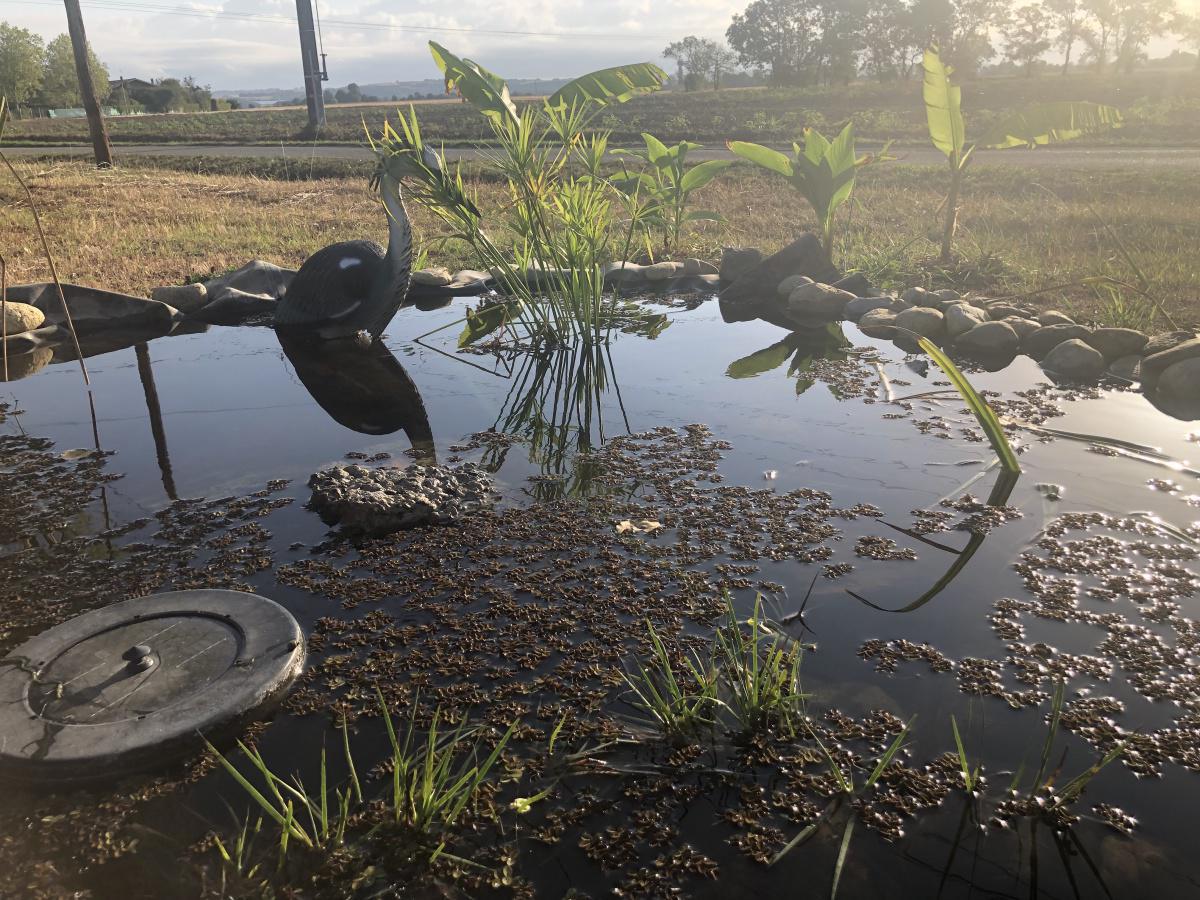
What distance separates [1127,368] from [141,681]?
5849 mm

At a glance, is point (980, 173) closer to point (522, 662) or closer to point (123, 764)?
point (522, 662)

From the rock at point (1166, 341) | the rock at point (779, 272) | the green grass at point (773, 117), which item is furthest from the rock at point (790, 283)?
the green grass at point (773, 117)

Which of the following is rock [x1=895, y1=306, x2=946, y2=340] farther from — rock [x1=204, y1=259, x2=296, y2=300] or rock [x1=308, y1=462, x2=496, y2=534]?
rock [x1=204, y1=259, x2=296, y2=300]


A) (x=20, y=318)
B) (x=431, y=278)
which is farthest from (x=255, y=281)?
(x=20, y=318)

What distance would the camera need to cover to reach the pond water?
202 cm

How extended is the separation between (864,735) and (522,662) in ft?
3.44

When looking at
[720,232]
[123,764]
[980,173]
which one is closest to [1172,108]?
[980,173]

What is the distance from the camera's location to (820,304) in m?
7.40

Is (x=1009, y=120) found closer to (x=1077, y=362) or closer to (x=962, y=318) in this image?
(x=962, y=318)

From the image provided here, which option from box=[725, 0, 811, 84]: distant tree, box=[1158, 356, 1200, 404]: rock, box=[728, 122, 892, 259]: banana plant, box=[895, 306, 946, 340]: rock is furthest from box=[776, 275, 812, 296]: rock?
box=[725, 0, 811, 84]: distant tree

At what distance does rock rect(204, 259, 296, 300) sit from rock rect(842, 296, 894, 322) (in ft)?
15.9

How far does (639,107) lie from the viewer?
31.5m

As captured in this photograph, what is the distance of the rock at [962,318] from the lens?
6.37 meters

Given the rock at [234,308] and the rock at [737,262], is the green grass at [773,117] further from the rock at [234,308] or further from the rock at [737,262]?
the rock at [234,308]
